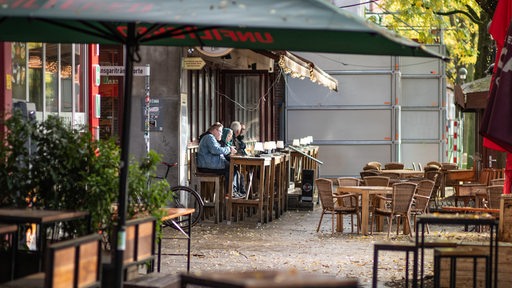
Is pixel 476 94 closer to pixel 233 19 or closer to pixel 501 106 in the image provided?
pixel 501 106

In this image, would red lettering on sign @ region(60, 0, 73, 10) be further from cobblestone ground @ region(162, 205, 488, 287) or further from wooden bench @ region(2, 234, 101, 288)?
cobblestone ground @ region(162, 205, 488, 287)

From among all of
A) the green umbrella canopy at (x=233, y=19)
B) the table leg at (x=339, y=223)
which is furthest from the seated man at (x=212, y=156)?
the green umbrella canopy at (x=233, y=19)

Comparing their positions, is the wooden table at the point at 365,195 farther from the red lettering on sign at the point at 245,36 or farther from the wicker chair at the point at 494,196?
the red lettering on sign at the point at 245,36

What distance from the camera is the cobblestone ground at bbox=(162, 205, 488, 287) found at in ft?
43.8

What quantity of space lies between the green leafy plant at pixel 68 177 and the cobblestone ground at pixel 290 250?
3.23 meters

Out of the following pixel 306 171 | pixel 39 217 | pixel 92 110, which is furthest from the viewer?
pixel 306 171

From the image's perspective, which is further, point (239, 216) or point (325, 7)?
point (239, 216)

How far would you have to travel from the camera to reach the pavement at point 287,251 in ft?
44.0

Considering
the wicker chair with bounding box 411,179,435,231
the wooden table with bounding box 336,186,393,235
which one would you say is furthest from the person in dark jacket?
the wicker chair with bounding box 411,179,435,231

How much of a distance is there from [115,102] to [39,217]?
479 inches

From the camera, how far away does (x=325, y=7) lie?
7840 mm

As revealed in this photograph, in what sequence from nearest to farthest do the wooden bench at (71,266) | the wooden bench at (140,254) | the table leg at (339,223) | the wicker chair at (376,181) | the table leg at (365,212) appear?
the wooden bench at (71,266)
the wooden bench at (140,254)
the table leg at (365,212)
the table leg at (339,223)
the wicker chair at (376,181)

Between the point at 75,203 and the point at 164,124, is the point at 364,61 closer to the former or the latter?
the point at 164,124

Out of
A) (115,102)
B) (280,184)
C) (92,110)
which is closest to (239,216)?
(280,184)
